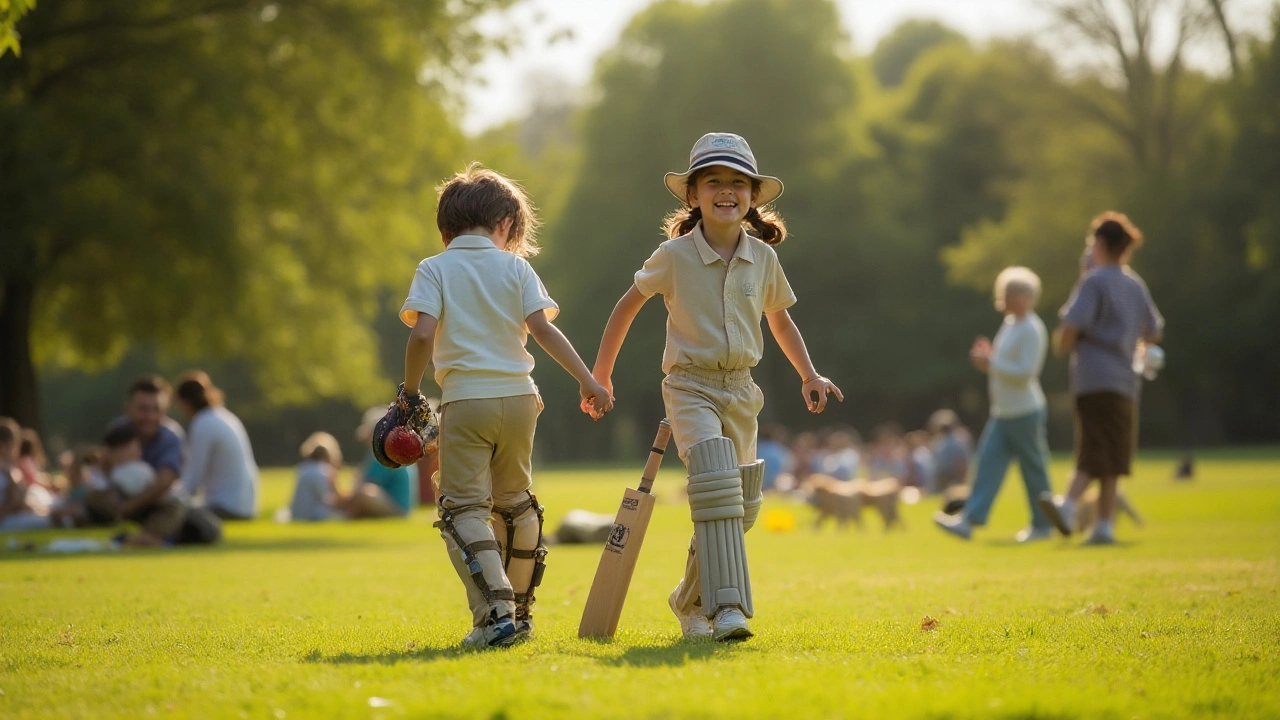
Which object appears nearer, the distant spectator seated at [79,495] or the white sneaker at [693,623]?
the white sneaker at [693,623]

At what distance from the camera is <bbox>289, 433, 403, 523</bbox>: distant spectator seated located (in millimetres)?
19984

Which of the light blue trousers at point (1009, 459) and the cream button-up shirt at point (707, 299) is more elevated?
the cream button-up shirt at point (707, 299)

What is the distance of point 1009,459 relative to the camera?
13.7 meters

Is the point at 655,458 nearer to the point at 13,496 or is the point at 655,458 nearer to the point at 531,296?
the point at 531,296

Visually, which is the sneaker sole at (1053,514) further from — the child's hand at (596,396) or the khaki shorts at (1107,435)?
the child's hand at (596,396)

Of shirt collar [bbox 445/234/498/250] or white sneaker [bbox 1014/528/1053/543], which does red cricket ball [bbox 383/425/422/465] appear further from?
white sneaker [bbox 1014/528/1053/543]

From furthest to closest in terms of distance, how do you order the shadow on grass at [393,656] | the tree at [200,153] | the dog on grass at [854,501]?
the tree at [200,153] < the dog on grass at [854,501] < the shadow on grass at [393,656]

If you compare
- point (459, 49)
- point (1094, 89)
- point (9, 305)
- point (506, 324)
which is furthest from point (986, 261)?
point (506, 324)

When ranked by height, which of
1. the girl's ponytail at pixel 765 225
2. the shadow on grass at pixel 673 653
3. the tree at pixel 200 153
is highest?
the tree at pixel 200 153

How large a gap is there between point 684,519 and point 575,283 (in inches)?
1381

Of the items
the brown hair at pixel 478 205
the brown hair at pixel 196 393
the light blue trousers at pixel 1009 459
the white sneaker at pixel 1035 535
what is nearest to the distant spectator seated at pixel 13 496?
the brown hair at pixel 196 393

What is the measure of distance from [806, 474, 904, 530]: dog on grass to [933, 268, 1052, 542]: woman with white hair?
4.49 m

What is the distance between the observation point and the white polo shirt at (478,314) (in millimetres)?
5980

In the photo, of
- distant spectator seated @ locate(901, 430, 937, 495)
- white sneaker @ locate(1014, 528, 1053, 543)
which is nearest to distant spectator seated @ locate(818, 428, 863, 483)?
distant spectator seated @ locate(901, 430, 937, 495)
